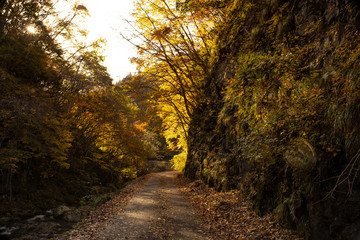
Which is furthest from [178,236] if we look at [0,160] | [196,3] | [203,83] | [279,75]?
[203,83]

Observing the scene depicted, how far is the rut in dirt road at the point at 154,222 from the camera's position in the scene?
6196mm

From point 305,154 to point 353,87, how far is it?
5.96 feet

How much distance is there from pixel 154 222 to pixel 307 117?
600 cm

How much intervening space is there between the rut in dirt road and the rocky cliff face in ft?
8.13

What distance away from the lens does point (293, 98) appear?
5461 mm

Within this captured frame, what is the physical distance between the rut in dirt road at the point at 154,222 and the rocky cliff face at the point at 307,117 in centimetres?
248

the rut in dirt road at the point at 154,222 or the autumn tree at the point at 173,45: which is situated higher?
the autumn tree at the point at 173,45

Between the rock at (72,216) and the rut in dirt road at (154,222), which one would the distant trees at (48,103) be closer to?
the rock at (72,216)

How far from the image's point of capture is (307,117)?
5.03 metres

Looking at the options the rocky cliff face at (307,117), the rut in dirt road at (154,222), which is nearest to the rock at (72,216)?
the rut in dirt road at (154,222)

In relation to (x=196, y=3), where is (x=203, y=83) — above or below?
below

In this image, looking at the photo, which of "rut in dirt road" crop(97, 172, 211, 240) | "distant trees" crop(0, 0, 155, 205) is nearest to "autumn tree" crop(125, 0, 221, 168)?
"distant trees" crop(0, 0, 155, 205)

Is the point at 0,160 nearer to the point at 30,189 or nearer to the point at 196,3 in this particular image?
the point at 30,189

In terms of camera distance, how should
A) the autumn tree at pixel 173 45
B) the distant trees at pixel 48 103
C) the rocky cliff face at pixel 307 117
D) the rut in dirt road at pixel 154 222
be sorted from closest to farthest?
1. the rocky cliff face at pixel 307 117
2. the rut in dirt road at pixel 154 222
3. the distant trees at pixel 48 103
4. the autumn tree at pixel 173 45
